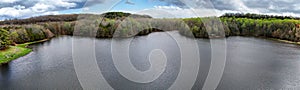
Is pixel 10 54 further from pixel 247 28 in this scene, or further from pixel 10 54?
pixel 247 28

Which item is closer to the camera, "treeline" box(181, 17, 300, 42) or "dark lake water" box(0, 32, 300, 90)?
"dark lake water" box(0, 32, 300, 90)

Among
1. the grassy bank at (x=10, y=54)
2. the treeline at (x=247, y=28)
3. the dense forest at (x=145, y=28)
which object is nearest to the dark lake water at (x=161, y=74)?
the grassy bank at (x=10, y=54)

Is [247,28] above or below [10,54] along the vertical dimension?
above

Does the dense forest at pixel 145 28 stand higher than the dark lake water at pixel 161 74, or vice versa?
the dense forest at pixel 145 28

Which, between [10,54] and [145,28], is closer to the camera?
[10,54]

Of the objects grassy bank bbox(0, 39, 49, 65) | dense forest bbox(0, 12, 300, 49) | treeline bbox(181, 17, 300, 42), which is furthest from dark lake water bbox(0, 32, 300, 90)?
treeline bbox(181, 17, 300, 42)

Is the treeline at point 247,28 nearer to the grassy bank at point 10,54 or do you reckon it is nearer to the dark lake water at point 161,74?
the dark lake water at point 161,74

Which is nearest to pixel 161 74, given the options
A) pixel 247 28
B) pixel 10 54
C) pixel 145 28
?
pixel 10 54

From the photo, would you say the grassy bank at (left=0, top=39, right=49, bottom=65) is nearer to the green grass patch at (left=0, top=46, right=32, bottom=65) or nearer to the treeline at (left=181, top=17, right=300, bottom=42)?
the green grass patch at (left=0, top=46, right=32, bottom=65)

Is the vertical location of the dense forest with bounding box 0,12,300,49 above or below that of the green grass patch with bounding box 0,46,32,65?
above

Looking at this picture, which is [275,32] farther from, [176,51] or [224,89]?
[224,89]

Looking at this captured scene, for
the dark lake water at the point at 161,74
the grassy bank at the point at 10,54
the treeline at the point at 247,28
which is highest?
the treeline at the point at 247,28

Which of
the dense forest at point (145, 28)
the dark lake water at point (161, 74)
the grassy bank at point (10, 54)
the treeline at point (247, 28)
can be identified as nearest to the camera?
the dark lake water at point (161, 74)
